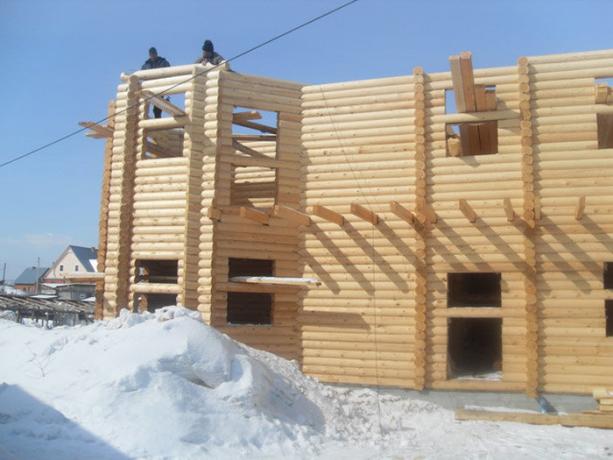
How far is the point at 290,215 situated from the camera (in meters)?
14.0

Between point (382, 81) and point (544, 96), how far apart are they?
4.14 meters

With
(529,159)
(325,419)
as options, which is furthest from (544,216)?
(325,419)

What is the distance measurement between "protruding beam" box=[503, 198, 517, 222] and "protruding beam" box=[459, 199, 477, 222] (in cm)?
75

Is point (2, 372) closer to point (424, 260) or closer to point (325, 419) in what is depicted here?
point (325, 419)

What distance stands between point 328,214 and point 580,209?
590 centimetres

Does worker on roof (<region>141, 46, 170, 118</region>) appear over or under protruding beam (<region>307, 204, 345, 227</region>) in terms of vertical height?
over

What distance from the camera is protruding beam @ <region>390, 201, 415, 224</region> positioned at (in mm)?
13320

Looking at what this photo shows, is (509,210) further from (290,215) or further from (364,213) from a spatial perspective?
(290,215)

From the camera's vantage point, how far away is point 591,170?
13.3 meters

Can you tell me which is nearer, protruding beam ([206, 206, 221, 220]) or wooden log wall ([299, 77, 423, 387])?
wooden log wall ([299, 77, 423, 387])

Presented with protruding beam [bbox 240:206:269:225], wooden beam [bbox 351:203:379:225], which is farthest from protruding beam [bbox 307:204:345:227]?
protruding beam [bbox 240:206:269:225]

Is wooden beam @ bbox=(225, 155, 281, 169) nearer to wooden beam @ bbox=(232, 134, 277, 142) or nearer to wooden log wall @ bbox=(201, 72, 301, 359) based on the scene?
wooden log wall @ bbox=(201, 72, 301, 359)

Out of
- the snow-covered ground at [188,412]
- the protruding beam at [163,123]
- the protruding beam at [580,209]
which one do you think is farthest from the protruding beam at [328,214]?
the protruding beam at [580,209]

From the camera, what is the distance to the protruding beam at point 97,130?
16.1 meters
